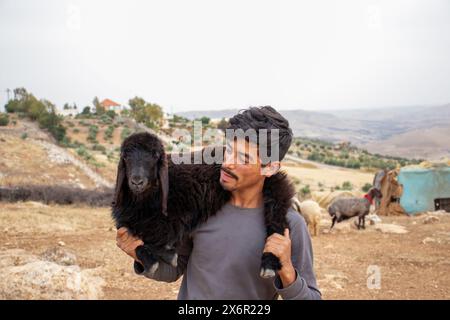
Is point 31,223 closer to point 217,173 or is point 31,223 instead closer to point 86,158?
point 217,173

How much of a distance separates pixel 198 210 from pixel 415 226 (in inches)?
477

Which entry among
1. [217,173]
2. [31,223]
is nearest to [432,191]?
[31,223]

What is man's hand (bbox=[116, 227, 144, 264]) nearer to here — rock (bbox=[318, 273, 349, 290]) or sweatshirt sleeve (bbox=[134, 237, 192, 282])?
sweatshirt sleeve (bbox=[134, 237, 192, 282])

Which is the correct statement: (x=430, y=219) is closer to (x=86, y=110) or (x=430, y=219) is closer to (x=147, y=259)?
(x=147, y=259)

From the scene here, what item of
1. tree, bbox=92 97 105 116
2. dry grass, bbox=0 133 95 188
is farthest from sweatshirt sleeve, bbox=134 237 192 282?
tree, bbox=92 97 105 116

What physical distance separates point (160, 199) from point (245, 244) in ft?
2.15

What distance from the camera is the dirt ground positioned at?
7727 millimetres

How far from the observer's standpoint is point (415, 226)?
43.5 feet

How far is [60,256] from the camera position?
330 inches

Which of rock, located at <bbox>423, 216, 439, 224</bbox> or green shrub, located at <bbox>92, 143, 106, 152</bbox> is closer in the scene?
rock, located at <bbox>423, 216, 439, 224</bbox>

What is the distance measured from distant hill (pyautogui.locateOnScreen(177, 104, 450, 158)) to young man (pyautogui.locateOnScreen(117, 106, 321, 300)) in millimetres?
39310

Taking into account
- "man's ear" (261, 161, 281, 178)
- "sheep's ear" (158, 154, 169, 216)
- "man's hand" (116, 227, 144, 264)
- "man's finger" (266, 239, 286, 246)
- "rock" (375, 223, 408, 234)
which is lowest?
"rock" (375, 223, 408, 234)

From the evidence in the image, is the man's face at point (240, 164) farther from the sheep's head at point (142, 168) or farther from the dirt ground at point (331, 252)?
the dirt ground at point (331, 252)

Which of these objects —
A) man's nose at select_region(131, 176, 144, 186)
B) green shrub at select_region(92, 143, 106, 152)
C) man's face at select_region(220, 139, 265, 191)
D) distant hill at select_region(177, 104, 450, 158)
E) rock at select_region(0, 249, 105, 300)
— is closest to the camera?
man's face at select_region(220, 139, 265, 191)
